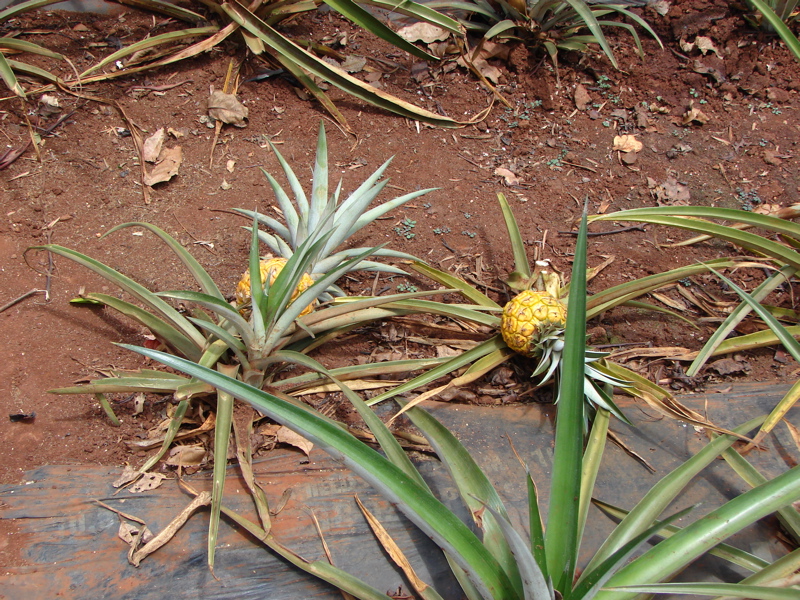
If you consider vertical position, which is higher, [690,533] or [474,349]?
[690,533]

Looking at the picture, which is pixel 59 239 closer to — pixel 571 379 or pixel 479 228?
pixel 479 228

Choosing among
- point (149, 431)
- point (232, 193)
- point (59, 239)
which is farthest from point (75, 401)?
point (232, 193)

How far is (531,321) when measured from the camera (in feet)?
5.82

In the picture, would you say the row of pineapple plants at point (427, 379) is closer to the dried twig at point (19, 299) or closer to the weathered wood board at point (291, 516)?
the weathered wood board at point (291, 516)

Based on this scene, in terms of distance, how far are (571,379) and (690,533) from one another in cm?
40

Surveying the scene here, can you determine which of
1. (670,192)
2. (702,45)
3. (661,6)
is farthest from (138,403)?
(661,6)

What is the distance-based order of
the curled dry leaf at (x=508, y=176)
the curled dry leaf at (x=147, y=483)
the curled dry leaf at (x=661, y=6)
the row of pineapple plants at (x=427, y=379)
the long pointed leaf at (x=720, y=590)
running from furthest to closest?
1. the curled dry leaf at (x=661, y=6)
2. the curled dry leaf at (x=508, y=176)
3. the curled dry leaf at (x=147, y=483)
4. the row of pineapple plants at (x=427, y=379)
5. the long pointed leaf at (x=720, y=590)

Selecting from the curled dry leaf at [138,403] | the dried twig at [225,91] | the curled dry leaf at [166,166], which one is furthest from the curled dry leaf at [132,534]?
the dried twig at [225,91]

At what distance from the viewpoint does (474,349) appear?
1.85 m

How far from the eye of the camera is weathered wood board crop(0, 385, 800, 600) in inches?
49.9

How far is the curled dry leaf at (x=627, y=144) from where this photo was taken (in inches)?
107

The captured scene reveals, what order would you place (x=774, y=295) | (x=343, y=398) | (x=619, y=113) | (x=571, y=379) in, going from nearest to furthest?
(x=571, y=379) → (x=343, y=398) → (x=774, y=295) → (x=619, y=113)

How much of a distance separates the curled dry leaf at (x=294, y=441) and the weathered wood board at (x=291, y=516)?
0.09ft

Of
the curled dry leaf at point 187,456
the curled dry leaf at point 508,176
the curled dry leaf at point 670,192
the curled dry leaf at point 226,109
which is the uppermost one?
the curled dry leaf at point 670,192
